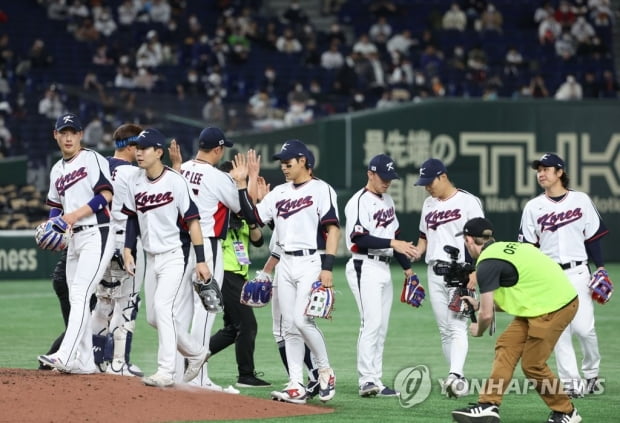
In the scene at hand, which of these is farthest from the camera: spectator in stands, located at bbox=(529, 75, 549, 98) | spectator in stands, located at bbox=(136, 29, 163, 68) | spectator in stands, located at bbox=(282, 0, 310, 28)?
spectator in stands, located at bbox=(282, 0, 310, 28)

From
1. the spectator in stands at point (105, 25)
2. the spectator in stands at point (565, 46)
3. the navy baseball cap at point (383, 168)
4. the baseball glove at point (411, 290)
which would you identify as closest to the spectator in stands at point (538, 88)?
the spectator in stands at point (565, 46)

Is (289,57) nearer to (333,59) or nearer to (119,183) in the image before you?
(333,59)

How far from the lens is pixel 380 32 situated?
100.0 ft

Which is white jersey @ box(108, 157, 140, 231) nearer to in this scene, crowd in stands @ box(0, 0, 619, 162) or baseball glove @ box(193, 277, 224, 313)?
baseball glove @ box(193, 277, 224, 313)

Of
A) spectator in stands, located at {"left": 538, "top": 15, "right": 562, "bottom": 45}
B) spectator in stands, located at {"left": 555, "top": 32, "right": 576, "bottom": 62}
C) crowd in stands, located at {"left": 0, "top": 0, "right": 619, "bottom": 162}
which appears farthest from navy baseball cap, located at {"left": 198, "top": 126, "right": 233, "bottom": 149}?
spectator in stands, located at {"left": 538, "top": 15, "right": 562, "bottom": 45}

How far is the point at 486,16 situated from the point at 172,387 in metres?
24.4

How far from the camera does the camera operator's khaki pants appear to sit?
7891 millimetres

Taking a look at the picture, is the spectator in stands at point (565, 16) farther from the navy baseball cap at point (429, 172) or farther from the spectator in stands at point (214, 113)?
the navy baseball cap at point (429, 172)

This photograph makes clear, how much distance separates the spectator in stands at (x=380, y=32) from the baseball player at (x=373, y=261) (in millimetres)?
20711

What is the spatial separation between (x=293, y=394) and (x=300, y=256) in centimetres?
104

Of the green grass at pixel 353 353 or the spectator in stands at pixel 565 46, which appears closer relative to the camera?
the green grass at pixel 353 353

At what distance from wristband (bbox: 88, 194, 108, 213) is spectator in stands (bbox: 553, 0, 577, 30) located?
24649mm

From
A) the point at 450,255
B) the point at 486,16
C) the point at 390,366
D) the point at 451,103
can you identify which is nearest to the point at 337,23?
the point at 486,16

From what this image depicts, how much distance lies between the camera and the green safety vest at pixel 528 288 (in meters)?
7.94
